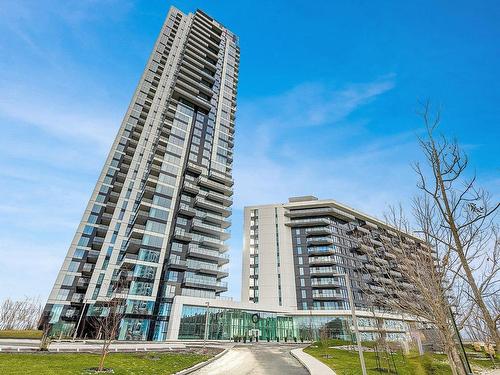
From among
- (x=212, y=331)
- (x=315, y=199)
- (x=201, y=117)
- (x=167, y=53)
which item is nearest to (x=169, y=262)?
(x=212, y=331)

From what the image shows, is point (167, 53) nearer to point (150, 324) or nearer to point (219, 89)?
point (219, 89)

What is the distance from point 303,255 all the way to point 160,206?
41.3 m

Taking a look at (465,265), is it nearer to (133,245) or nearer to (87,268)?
(133,245)

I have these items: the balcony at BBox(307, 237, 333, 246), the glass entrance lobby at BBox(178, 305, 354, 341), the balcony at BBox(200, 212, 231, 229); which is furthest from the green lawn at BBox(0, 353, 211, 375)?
the balcony at BBox(307, 237, 333, 246)

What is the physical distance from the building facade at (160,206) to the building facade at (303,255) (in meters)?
14.8

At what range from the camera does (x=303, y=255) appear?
73.7 meters

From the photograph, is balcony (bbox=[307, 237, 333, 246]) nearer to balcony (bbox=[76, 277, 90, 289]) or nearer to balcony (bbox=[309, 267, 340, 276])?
balcony (bbox=[309, 267, 340, 276])

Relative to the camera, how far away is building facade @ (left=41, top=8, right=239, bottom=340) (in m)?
47.8

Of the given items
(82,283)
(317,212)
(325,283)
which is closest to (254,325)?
(325,283)

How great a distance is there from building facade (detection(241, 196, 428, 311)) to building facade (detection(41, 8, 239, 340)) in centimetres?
1480

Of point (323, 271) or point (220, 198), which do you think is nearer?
point (220, 198)

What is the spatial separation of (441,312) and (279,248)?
66.4 m

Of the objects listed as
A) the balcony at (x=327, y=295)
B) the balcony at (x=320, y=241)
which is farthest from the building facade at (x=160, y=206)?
the balcony at (x=320, y=241)

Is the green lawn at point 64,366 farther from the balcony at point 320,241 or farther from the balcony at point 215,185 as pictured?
the balcony at point 320,241
